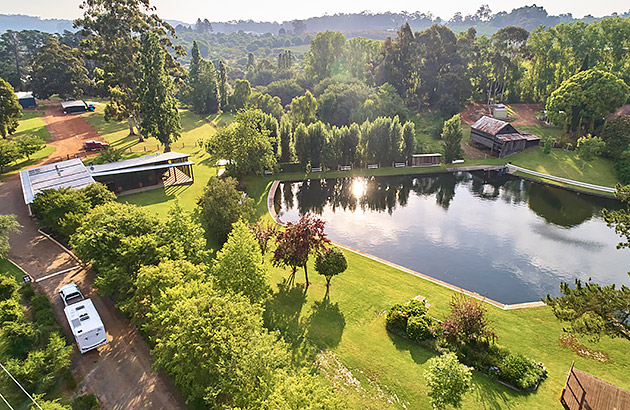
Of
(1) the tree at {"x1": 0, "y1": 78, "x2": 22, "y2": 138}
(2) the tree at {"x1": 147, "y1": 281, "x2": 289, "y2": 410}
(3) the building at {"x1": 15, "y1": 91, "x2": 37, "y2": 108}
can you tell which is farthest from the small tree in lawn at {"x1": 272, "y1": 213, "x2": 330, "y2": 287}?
(3) the building at {"x1": 15, "y1": 91, "x2": 37, "y2": 108}

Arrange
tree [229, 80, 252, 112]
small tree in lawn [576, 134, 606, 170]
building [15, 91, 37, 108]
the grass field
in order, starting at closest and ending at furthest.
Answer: the grass field, small tree in lawn [576, 134, 606, 170], building [15, 91, 37, 108], tree [229, 80, 252, 112]

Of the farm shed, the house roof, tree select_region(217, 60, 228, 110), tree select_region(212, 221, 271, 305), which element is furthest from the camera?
tree select_region(217, 60, 228, 110)

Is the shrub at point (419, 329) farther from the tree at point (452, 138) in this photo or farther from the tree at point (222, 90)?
the tree at point (222, 90)

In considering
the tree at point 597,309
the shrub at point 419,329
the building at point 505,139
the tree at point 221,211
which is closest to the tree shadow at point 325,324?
the shrub at point 419,329

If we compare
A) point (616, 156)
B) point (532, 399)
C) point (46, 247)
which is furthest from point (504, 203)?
point (46, 247)

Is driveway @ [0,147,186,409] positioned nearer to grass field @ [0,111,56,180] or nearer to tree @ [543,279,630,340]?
tree @ [543,279,630,340]
